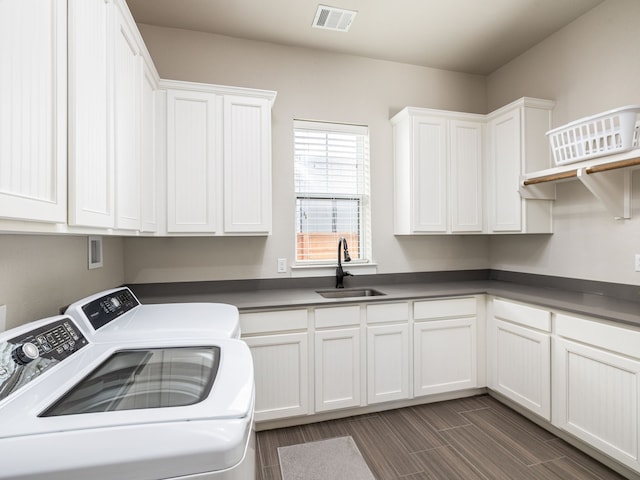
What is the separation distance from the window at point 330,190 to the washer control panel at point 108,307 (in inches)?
51.6

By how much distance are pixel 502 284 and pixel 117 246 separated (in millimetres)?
3053

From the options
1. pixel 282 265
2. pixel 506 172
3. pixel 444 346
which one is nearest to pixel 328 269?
pixel 282 265

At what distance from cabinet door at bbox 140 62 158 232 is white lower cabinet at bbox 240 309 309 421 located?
0.83 m

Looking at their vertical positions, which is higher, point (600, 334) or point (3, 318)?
point (3, 318)

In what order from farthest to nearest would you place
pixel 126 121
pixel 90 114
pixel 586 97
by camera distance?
pixel 586 97 → pixel 126 121 → pixel 90 114

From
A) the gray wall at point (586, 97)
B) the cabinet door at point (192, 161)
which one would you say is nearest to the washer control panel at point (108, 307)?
the cabinet door at point (192, 161)

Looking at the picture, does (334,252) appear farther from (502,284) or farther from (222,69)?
(222,69)

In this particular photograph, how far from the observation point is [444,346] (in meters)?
2.53

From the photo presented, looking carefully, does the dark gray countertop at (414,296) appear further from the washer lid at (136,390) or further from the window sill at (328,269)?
the washer lid at (136,390)

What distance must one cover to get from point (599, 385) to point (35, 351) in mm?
2557

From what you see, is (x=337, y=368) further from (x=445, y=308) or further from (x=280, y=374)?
(x=445, y=308)

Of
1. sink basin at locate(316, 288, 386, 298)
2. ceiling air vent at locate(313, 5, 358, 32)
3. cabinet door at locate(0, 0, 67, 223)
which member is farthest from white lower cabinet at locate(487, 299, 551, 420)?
cabinet door at locate(0, 0, 67, 223)

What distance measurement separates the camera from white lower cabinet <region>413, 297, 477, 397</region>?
2469 mm

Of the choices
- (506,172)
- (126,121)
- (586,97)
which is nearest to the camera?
(126,121)
